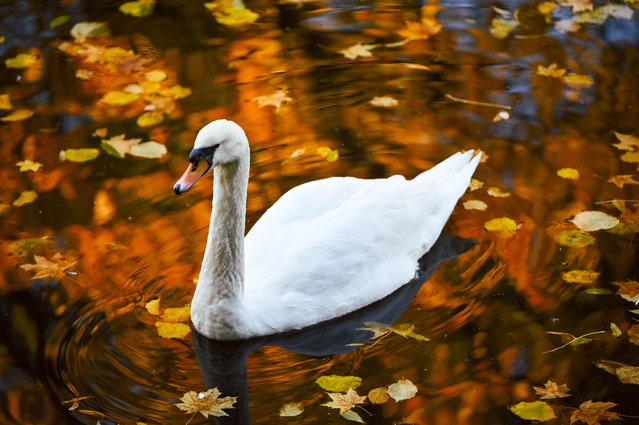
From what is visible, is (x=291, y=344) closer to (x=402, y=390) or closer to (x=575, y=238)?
(x=402, y=390)

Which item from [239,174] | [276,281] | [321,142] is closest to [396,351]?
[276,281]

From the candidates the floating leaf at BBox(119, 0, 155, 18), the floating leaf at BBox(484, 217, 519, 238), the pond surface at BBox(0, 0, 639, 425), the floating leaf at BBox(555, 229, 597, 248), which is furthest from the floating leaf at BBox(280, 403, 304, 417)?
the floating leaf at BBox(119, 0, 155, 18)

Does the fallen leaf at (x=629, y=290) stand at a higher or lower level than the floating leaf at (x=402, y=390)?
lower

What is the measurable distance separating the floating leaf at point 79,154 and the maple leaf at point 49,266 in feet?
4.23

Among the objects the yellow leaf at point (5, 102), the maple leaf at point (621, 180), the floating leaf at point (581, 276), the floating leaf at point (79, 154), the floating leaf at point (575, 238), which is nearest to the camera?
the floating leaf at point (581, 276)

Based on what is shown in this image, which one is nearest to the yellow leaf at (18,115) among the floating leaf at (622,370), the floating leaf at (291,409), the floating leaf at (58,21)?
the floating leaf at (58,21)

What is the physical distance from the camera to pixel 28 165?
7617mm

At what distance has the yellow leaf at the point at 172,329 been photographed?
5.95 meters

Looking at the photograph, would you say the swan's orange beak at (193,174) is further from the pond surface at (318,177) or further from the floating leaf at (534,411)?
the floating leaf at (534,411)

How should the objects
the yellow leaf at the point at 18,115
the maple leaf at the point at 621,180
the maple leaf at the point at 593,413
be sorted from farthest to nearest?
the yellow leaf at the point at 18,115, the maple leaf at the point at 621,180, the maple leaf at the point at 593,413

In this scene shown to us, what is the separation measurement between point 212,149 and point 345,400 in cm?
154

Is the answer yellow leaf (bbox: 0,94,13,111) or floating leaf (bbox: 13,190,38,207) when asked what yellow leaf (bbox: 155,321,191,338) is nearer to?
floating leaf (bbox: 13,190,38,207)

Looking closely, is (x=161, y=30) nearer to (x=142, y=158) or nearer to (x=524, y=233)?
(x=142, y=158)

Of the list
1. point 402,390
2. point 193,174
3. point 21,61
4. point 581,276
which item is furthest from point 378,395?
point 21,61
